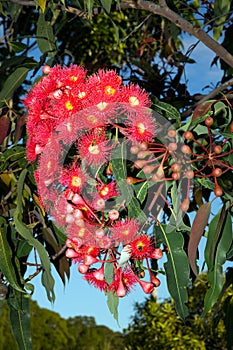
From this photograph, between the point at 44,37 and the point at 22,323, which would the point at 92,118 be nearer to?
the point at 22,323

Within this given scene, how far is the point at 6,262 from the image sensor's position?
1.11 metres

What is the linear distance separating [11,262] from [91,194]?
298mm

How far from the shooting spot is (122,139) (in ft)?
2.95

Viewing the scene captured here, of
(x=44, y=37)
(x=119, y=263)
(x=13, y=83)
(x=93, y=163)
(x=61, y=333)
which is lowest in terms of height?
(x=119, y=263)

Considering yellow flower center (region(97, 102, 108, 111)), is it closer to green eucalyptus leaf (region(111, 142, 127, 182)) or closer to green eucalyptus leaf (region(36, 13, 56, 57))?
green eucalyptus leaf (region(111, 142, 127, 182))

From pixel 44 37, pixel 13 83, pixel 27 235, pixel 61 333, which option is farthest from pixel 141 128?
pixel 61 333

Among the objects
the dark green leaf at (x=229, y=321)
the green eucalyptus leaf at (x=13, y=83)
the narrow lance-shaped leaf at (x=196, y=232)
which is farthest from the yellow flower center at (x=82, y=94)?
the dark green leaf at (x=229, y=321)

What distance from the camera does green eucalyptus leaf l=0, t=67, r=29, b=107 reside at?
1.32m

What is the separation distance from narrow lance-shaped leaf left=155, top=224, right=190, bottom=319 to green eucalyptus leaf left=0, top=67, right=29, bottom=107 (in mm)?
513

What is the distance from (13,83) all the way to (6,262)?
0.40m

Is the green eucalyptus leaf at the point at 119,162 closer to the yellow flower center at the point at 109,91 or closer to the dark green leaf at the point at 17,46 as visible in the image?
the yellow flower center at the point at 109,91

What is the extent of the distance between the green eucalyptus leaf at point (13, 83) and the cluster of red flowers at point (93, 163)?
41 centimetres

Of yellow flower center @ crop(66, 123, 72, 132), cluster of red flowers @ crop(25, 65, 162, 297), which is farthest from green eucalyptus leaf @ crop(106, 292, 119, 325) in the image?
yellow flower center @ crop(66, 123, 72, 132)

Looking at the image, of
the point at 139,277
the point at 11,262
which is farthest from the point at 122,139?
the point at 11,262
